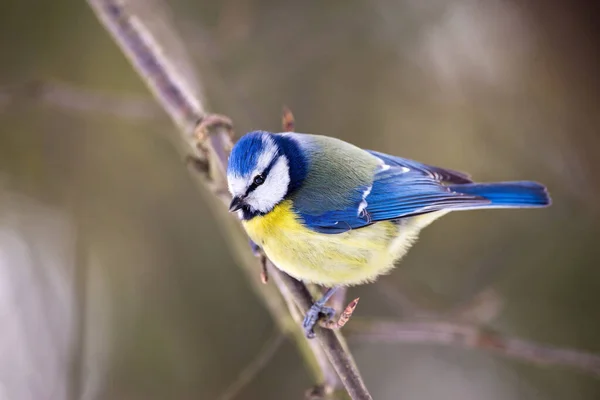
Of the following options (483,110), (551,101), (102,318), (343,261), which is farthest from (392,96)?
(102,318)

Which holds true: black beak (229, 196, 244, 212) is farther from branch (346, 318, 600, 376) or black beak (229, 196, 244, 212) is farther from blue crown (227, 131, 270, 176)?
branch (346, 318, 600, 376)

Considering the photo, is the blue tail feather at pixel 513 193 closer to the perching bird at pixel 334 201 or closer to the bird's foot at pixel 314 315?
the perching bird at pixel 334 201

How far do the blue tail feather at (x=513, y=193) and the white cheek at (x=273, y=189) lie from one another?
1.56 feet

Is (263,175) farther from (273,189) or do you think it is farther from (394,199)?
(394,199)

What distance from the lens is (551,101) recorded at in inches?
94.6

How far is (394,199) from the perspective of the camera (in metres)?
1.55

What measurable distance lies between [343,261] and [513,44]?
4.92ft

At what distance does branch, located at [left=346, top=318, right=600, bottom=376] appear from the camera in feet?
4.83

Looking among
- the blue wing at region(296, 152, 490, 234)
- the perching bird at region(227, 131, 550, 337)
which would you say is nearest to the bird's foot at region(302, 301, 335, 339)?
the perching bird at region(227, 131, 550, 337)

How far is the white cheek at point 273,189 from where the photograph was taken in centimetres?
138

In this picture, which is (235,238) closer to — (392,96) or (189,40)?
(189,40)

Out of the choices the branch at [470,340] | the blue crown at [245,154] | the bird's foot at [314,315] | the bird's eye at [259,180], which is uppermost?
the blue crown at [245,154]

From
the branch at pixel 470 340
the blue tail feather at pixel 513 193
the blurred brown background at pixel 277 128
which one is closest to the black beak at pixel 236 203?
the branch at pixel 470 340

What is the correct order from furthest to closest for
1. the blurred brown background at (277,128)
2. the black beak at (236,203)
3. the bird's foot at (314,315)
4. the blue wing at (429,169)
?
the blurred brown background at (277,128) < the blue wing at (429,169) < the black beak at (236,203) < the bird's foot at (314,315)
